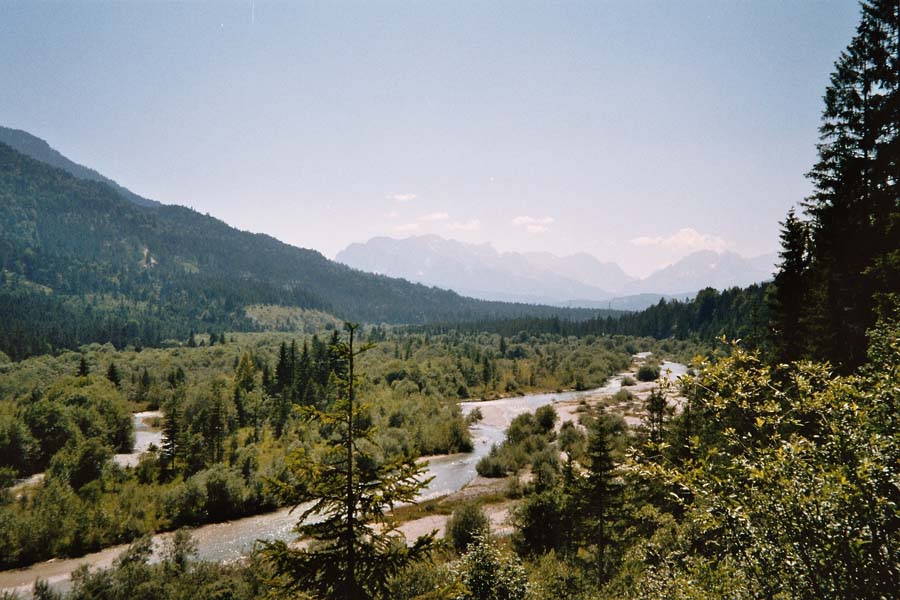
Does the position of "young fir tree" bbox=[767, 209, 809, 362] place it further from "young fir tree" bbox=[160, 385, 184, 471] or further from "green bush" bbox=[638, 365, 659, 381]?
"green bush" bbox=[638, 365, 659, 381]

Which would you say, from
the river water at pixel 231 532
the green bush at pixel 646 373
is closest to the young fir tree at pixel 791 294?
the river water at pixel 231 532

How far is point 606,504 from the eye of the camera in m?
23.5

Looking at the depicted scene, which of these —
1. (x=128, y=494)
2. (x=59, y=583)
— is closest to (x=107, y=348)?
(x=128, y=494)

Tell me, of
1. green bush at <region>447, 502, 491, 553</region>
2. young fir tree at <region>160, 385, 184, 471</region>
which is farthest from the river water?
young fir tree at <region>160, 385, 184, 471</region>

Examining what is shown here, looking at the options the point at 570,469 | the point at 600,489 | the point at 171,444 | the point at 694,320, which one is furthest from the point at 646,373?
the point at 171,444

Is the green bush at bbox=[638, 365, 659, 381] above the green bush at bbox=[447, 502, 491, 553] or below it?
above

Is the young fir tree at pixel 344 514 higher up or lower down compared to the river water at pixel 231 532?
higher up

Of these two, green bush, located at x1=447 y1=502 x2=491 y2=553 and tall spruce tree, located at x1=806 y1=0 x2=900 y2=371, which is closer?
tall spruce tree, located at x1=806 y1=0 x2=900 y2=371

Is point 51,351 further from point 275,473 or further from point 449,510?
point 449,510

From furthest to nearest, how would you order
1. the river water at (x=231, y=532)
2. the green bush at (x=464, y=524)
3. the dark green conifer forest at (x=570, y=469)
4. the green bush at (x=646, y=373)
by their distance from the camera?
the green bush at (x=646, y=373) → the green bush at (x=464, y=524) → the river water at (x=231, y=532) → the dark green conifer forest at (x=570, y=469)

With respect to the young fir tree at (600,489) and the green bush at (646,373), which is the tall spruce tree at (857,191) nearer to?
the young fir tree at (600,489)

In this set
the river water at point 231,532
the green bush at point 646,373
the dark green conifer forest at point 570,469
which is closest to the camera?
the dark green conifer forest at point 570,469

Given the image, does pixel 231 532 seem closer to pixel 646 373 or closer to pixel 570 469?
pixel 570 469

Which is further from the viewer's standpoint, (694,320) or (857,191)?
(694,320)
